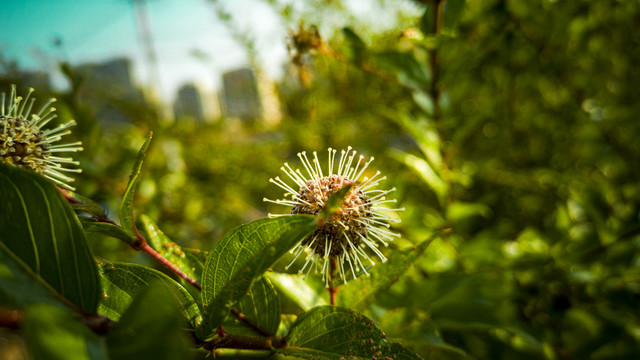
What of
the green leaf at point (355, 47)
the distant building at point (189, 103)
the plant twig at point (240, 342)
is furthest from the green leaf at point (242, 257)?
the distant building at point (189, 103)

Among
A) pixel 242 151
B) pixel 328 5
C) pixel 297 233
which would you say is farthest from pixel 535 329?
pixel 242 151

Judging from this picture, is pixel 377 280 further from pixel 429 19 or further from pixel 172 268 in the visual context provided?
pixel 429 19

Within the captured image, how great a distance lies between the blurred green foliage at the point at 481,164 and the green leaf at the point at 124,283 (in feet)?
1.16

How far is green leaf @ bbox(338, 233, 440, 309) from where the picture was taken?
1.60 feet

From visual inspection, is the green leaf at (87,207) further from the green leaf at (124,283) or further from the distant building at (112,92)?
the distant building at (112,92)

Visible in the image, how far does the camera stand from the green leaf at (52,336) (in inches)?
9.1

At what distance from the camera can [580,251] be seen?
107cm

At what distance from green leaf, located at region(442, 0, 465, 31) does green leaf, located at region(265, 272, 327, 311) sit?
688 millimetres

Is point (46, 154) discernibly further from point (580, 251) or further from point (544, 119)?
point (544, 119)

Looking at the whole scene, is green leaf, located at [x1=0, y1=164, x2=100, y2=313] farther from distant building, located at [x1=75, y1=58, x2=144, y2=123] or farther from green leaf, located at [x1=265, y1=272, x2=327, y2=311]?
distant building, located at [x1=75, y1=58, x2=144, y2=123]

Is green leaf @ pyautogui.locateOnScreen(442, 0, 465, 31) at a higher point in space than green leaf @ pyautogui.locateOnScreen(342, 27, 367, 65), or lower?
higher

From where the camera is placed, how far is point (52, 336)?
0.24 metres

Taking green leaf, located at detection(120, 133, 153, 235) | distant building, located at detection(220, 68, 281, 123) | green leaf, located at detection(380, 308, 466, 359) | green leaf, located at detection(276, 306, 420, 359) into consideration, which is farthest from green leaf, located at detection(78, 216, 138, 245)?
distant building, located at detection(220, 68, 281, 123)

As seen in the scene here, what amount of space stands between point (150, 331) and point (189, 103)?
11.4ft
